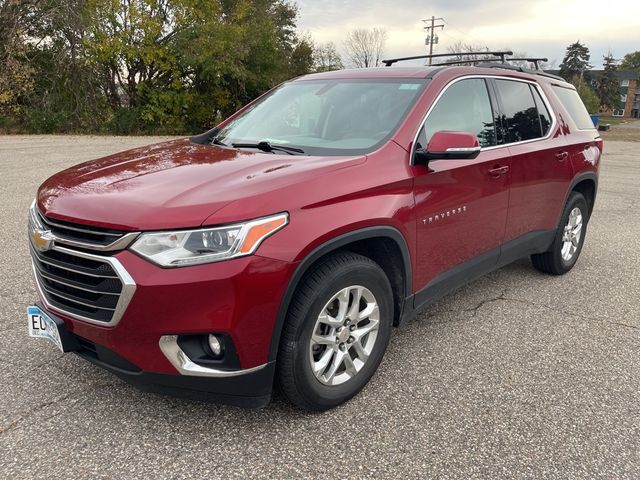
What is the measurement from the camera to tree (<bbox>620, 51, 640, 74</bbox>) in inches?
4415

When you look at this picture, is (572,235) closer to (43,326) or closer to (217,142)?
(217,142)

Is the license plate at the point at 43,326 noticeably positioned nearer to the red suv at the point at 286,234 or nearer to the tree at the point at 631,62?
the red suv at the point at 286,234

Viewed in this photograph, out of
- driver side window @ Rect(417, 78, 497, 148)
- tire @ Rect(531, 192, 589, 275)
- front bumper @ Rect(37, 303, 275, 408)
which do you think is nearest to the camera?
front bumper @ Rect(37, 303, 275, 408)

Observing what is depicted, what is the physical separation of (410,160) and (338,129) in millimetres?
572

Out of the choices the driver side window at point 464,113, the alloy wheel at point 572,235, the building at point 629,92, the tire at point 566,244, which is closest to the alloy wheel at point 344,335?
the driver side window at point 464,113

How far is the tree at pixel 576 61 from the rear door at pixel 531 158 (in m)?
92.4

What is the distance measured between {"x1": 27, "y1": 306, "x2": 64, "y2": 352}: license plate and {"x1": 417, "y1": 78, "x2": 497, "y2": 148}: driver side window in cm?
216

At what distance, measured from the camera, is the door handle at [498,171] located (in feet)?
11.8

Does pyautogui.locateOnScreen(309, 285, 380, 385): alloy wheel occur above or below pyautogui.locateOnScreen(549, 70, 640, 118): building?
below

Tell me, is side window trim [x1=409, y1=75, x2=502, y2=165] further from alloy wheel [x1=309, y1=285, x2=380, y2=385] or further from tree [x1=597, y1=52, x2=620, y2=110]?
tree [x1=597, y1=52, x2=620, y2=110]

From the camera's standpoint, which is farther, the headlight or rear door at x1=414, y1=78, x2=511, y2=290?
rear door at x1=414, y1=78, x2=511, y2=290

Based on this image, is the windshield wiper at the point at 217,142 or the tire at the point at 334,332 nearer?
the tire at the point at 334,332

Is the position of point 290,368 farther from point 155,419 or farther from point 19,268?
point 19,268

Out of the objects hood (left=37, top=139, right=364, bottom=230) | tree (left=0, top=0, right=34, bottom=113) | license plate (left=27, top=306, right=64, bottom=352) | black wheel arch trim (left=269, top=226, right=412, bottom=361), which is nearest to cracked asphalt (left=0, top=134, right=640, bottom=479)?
license plate (left=27, top=306, right=64, bottom=352)
